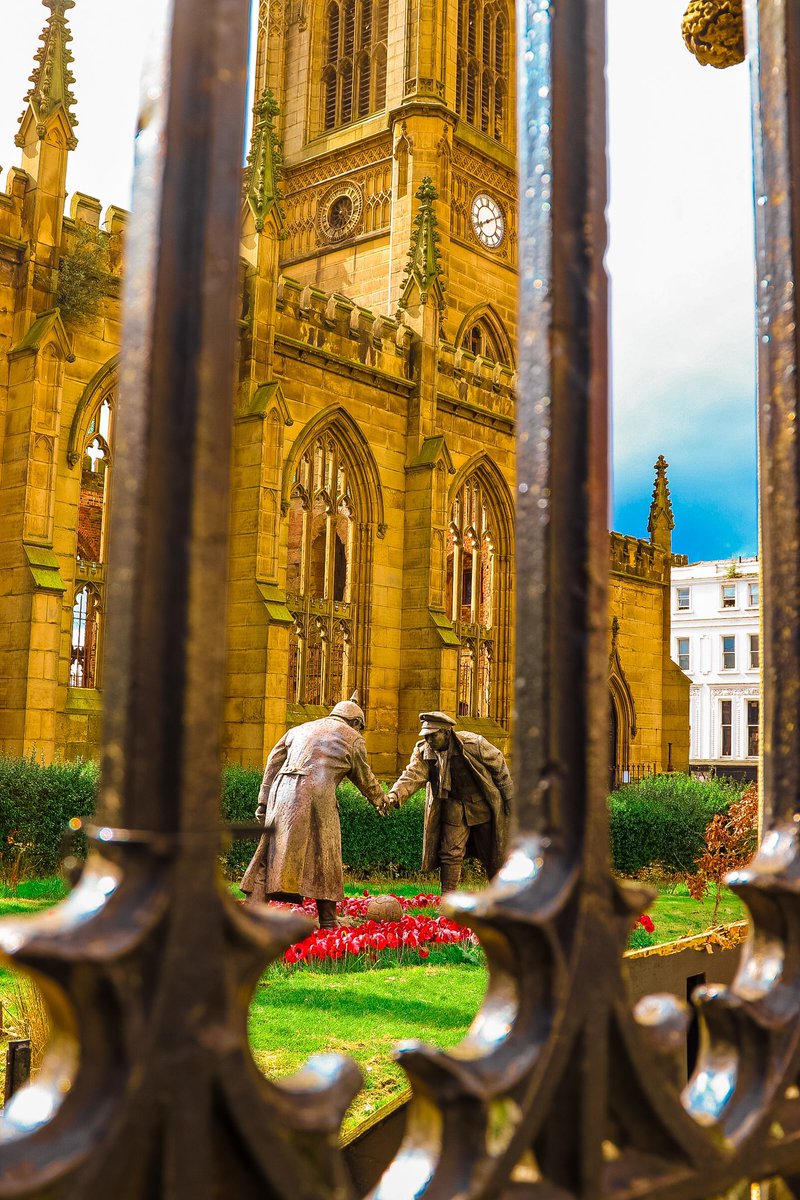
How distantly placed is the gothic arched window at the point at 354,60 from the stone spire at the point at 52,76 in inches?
509

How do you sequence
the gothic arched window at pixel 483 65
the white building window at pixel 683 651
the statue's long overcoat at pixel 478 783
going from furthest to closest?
the white building window at pixel 683 651 < the gothic arched window at pixel 483 65 < the statue's long overcoat at pixel 478 783

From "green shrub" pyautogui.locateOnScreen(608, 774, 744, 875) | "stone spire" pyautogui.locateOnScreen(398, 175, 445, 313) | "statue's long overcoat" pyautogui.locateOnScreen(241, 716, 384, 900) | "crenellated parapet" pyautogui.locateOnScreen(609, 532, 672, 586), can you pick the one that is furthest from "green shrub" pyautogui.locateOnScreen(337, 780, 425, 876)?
"crenellated parapet" pyautogui.locateOnScreen(609, 532, 672, 586)

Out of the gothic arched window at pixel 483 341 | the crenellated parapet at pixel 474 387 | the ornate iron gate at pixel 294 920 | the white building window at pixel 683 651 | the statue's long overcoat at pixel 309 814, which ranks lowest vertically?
the statue's long overcoat at pixel 309 814

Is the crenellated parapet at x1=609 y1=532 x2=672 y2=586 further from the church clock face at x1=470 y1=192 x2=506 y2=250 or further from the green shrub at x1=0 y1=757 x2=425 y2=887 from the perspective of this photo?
the green shrub at x1=0 y1=757 x2=425 y2=887

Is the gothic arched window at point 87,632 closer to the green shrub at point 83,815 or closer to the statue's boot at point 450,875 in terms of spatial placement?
the green shrub at point 83,815

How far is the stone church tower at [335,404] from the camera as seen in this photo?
1430cm

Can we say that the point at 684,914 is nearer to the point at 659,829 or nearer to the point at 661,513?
the point at 659,829

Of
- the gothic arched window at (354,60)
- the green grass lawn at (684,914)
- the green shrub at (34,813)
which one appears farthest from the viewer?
the gothic arched window at (354,60)

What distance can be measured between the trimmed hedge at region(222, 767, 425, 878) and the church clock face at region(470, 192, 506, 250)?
666 inches

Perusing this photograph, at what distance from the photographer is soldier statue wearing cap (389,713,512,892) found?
949 cm

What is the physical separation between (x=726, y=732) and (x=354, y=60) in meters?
34.8

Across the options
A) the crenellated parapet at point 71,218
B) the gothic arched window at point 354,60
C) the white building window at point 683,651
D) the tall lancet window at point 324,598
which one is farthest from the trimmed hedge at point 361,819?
the white building window at point 683,651

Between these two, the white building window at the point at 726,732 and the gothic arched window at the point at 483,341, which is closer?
the gothic arched window at the point at 483,341

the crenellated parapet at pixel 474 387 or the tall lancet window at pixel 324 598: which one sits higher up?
the crenellated parapet at pixel 474 387
